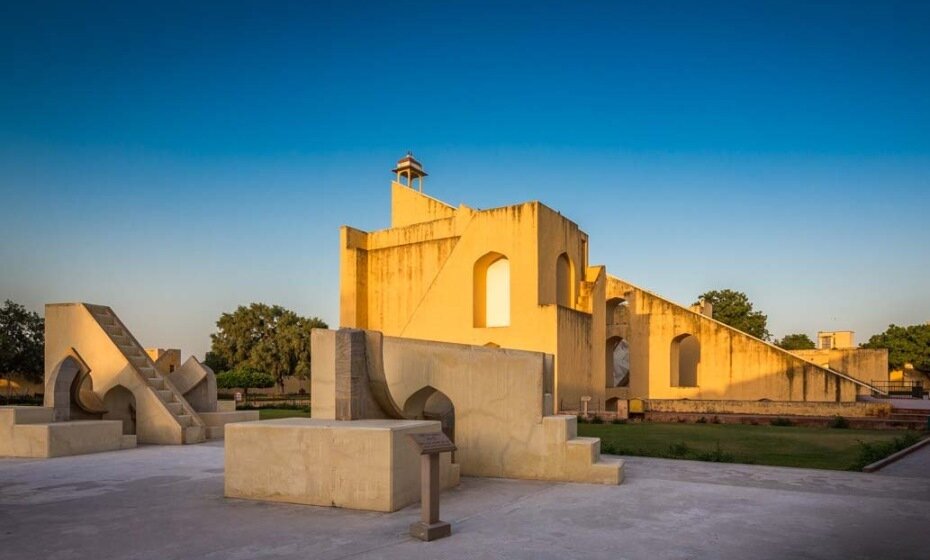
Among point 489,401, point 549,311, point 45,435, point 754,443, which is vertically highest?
point 549,311

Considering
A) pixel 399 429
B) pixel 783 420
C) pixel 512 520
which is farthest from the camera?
pixel 783 420

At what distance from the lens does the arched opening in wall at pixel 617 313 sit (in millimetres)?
29781

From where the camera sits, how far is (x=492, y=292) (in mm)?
26844

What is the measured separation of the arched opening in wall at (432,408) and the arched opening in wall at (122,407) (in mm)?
9073

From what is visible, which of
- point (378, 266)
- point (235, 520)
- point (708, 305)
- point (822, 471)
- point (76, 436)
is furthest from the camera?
point (708, 305)

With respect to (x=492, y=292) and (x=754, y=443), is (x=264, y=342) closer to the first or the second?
(x=492, y=292)

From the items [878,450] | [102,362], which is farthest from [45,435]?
[878,450]

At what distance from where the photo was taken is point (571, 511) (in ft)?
23.9

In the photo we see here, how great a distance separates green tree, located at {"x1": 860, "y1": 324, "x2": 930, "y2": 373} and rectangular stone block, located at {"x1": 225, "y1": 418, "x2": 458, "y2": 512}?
52.0 m

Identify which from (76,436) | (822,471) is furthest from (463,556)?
(76,436)

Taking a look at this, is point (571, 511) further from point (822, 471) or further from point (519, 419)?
point (822, 471)

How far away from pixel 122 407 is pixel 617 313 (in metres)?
21.9

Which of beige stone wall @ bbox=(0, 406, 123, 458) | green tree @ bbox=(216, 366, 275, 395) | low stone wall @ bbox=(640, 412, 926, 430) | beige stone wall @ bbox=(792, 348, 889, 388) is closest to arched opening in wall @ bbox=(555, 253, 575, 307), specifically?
low stone wall @ bbox=(640, 412, 926, 430)

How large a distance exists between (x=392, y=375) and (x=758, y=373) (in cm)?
2084
